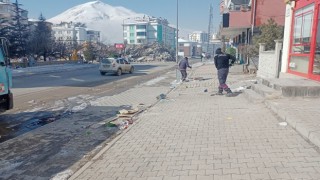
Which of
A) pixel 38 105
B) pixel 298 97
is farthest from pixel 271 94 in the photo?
pixel 38 105

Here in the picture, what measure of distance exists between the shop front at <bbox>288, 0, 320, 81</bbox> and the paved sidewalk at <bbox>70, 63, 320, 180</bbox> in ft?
10.9

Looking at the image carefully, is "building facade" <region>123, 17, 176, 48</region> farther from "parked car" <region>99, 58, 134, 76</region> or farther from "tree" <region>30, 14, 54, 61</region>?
"parked car" <region>99, 58, 134, 76</region>

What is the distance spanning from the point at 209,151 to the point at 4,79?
20.2ft

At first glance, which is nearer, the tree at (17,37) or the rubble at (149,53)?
the tree at (17,37)

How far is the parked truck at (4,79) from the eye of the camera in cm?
776

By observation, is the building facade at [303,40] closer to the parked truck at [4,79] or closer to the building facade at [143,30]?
the parked truck at [4,79]

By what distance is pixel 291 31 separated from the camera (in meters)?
11.5

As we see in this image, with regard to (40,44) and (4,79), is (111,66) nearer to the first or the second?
(4,79)

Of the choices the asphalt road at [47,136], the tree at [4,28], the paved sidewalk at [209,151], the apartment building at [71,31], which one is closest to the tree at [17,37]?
the tree at [4,28]

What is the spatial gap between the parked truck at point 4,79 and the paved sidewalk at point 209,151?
379 cm

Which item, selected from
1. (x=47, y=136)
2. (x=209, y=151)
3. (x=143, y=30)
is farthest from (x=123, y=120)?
(x=143, y=30)

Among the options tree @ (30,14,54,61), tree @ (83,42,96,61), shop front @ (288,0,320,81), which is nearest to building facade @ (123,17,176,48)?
tree @ (83,42,96,61)

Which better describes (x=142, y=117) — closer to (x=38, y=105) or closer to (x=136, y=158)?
(x=136, y=158)

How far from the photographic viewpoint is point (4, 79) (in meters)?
7.83
